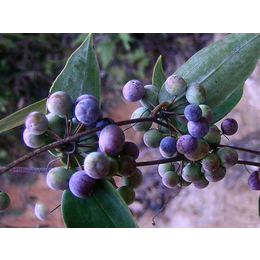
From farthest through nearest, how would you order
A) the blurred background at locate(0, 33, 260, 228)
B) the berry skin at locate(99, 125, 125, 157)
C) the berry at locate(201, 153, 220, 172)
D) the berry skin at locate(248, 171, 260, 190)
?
the blurred background at locate(0, 33, 260, 228), the berry skin at locate(248, 171, 260, 190), the berry at locate(201, 153, 220, 172), the berry skin at locate(99, 125, 125, 157)

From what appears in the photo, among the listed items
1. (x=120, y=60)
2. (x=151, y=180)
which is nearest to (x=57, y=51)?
(x=120, y=60)

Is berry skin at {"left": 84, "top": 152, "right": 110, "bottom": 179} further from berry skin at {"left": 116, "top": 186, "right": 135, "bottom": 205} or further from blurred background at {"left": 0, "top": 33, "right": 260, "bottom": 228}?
blurred background at {"left": 0, "top": 33, "right": 260, "bottom": 228}

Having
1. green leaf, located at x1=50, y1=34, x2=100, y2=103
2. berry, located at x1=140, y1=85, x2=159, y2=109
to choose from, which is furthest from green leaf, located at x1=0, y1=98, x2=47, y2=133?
berry, located at x1=140, y1=85, x2=159, y2=109

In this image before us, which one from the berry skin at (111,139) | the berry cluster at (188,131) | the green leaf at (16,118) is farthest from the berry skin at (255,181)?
the green leaf at (16,118)

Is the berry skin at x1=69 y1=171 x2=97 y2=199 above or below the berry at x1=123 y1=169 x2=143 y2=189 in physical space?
above

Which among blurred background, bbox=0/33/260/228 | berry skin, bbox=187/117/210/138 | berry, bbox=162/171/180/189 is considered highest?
berry skin, bbox=187/117/210/138

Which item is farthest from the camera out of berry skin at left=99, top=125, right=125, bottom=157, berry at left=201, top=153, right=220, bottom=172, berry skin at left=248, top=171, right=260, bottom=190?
berry skin at left=248, top=171, right=260, bottom=190

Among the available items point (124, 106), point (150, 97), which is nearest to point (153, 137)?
point (150, 97)
